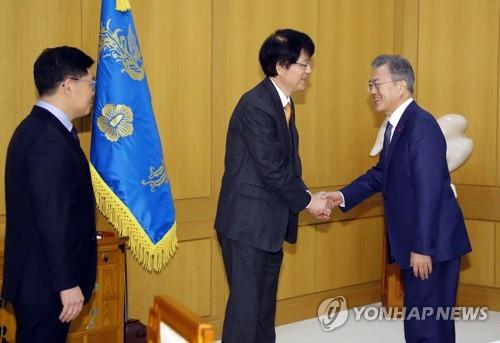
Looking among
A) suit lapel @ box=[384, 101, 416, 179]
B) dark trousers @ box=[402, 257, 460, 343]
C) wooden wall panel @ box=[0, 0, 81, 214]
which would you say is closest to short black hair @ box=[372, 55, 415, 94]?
suit lapel @ box=[384, 101, 416, 179]

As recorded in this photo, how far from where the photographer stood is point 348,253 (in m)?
6.07

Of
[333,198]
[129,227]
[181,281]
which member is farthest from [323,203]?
[181,281]

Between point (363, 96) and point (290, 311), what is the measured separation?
1.80 m

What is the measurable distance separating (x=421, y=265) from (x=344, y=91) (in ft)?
8.45

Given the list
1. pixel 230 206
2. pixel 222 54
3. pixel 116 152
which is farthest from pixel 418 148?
pixel 222 54

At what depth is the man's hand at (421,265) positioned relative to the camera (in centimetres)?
358

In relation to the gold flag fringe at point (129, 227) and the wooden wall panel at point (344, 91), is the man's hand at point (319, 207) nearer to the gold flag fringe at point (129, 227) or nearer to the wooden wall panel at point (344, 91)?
the gold flag fringe at point (129, 227)

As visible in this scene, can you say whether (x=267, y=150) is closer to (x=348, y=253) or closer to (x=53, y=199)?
(x=53, y=199)

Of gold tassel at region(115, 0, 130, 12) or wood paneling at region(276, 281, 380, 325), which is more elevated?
gold tassel at region(115, 0, 130, 12)

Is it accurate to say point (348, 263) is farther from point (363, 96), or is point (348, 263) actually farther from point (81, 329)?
point (81, 329)

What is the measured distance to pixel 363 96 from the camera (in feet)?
20.0

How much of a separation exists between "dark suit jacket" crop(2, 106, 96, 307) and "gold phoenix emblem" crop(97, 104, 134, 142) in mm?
1208

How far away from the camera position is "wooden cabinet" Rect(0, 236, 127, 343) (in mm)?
3885

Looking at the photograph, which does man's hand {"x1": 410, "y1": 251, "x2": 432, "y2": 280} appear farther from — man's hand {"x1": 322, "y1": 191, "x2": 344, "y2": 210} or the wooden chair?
the wooden chair
